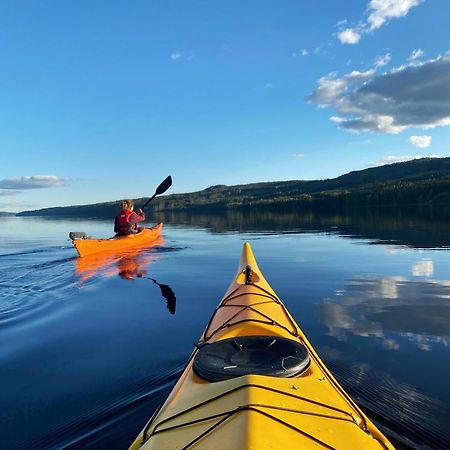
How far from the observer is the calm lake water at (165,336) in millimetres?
4297

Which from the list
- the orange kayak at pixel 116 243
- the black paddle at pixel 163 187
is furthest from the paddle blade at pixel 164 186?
the orange kayak at pixel 116 243

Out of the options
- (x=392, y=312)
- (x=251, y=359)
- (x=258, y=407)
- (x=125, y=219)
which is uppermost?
(x=125, y=219)

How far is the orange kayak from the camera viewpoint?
15.8 metres

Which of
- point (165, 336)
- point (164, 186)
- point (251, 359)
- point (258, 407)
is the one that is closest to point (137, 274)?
point (165, 336)

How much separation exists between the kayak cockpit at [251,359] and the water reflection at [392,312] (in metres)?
3.16

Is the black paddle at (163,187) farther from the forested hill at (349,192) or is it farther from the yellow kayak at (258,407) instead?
the forested hill at (349,192)

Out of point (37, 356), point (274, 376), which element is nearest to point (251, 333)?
point (274, 376)

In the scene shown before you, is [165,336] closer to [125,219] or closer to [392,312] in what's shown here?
[392,312]

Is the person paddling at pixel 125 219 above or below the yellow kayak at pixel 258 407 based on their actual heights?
above

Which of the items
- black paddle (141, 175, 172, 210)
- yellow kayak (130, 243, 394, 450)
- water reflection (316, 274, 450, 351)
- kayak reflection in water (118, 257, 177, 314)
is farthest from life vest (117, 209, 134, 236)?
yellow kayak (130, 243, 394, 450)

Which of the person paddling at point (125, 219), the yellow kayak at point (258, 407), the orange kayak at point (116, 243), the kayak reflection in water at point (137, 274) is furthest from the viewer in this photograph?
the person paddling at point (125, 219)

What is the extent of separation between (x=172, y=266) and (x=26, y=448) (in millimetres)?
11299

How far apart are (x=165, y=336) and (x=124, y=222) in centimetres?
1227

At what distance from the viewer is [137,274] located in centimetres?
1364
